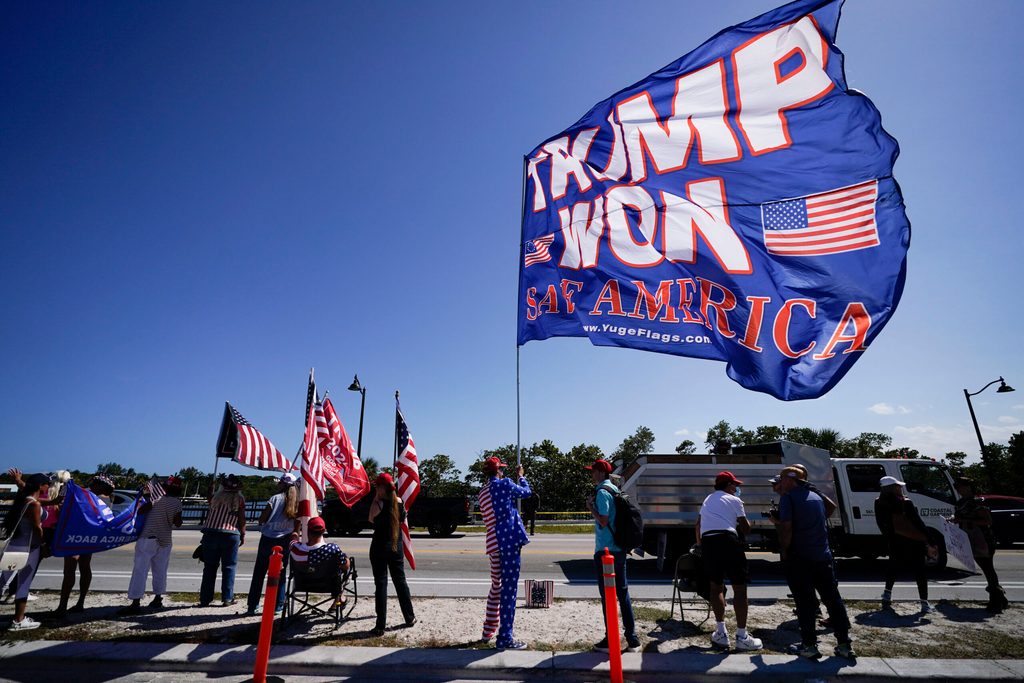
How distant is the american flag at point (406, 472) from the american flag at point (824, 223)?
553 cm

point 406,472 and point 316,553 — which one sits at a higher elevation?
point 406,472

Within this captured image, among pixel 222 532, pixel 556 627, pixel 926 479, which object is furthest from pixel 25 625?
pixel 926 479

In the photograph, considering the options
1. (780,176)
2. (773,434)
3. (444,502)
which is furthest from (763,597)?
(773,434)

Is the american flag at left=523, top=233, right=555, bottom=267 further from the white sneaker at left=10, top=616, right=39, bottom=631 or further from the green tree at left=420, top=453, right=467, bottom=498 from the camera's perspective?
the green tree at left=420, top=453, right=467, bottom=498

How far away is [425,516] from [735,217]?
15.7 m

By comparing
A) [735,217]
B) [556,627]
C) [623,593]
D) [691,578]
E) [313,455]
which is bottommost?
[556,627]

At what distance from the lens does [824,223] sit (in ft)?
18.7

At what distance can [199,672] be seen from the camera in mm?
4988

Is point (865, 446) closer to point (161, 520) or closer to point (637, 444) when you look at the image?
point (637, 444)

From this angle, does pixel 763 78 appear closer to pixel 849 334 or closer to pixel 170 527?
pixel 849 334

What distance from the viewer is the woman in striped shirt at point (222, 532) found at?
745 cm

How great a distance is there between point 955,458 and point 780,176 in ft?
222

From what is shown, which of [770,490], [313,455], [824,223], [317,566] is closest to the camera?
[824,223]

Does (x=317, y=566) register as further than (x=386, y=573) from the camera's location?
Yes
